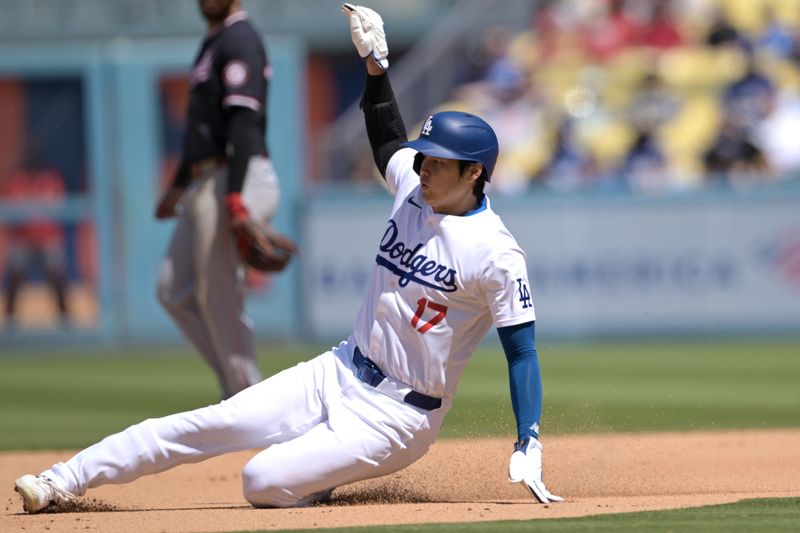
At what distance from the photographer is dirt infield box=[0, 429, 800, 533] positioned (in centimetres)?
472

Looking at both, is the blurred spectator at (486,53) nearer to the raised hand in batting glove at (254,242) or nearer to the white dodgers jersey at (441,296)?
the raised hand in batting glove at (254,242)

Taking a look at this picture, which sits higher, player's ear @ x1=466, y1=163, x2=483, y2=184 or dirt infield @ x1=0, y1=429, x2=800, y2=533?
player's ear @ x1=466, y1=163, x2=483, y2=184

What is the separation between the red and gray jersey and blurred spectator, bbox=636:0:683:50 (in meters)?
11.3

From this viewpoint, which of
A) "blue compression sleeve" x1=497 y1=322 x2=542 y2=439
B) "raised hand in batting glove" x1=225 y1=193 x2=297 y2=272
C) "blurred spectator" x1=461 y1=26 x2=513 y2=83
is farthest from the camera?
"blurred spectator" x1=461 y1=26 x2=513 y2=83

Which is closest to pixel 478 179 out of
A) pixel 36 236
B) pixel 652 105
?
pixel 36 236

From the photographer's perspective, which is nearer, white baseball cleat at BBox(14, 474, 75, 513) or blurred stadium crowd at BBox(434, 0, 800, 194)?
white baseball cleat at BBox(14, 474, 75, 513)

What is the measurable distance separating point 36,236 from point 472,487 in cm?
924

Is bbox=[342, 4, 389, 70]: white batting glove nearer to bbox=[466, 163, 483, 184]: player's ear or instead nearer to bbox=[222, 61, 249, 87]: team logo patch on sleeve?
bbox=[466, 163, 483, 184]: player's ear

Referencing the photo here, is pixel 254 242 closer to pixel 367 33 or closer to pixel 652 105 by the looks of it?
pixel 367 33

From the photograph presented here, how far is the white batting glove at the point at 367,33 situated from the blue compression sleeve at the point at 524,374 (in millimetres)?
1229

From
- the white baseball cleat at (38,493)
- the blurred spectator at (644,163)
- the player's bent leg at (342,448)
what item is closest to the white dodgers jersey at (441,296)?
the player's bent leg at (342,448)

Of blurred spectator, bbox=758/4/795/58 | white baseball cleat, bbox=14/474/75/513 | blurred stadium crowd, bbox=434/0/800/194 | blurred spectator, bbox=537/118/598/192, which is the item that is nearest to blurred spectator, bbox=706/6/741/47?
blurred stadium crowd, bbox=434/0/800/194

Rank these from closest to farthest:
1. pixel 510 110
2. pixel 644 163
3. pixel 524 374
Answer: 1. pixel 524 374
2. pixel 644 163
3. pixel 510 110

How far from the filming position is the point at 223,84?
6883 millimetres
